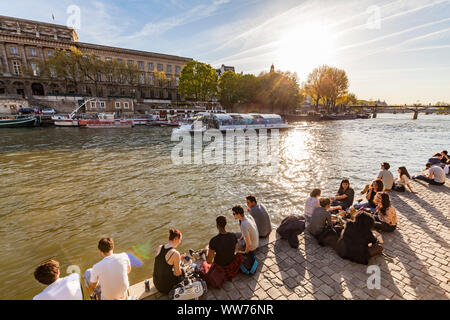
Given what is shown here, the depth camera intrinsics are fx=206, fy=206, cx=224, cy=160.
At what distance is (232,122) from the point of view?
4094 centimetres

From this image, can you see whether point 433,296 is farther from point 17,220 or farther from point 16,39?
point 16,39

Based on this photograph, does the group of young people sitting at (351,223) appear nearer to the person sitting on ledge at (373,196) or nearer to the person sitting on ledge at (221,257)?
the person sitting on ledge at (373,196)

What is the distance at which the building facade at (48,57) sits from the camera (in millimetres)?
57406

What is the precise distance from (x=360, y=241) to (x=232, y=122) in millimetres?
→ 36941

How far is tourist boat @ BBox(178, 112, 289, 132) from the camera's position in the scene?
39353 millimetres

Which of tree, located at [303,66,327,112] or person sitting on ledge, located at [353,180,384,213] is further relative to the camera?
tree, located at [303,66,327,112]

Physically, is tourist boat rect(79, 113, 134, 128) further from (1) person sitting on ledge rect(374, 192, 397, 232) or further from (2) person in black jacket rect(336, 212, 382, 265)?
(2) person in black jacket rect(336, 212, 382, 265)

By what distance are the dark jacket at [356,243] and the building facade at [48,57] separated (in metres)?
67.4

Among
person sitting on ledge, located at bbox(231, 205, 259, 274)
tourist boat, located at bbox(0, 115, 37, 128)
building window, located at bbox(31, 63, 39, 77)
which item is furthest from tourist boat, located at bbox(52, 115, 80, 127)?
person sitting on ledge, located at bbox(231, 205, 259, 274)

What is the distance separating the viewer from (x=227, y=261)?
15.7 ft

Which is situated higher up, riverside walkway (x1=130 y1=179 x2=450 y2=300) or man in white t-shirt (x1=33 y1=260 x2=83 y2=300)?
man in white t-shirt (x1=33 y1=260 x2=83 y2=300)

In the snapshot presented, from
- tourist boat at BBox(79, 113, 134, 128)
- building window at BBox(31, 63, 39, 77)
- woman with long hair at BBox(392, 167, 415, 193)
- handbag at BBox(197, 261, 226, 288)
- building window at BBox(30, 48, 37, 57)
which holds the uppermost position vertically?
building window at BBox(30, 48, 37, 57)

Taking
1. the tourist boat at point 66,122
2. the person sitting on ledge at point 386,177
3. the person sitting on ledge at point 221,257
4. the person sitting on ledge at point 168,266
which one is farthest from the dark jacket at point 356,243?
the tourist boat at point 66,122
